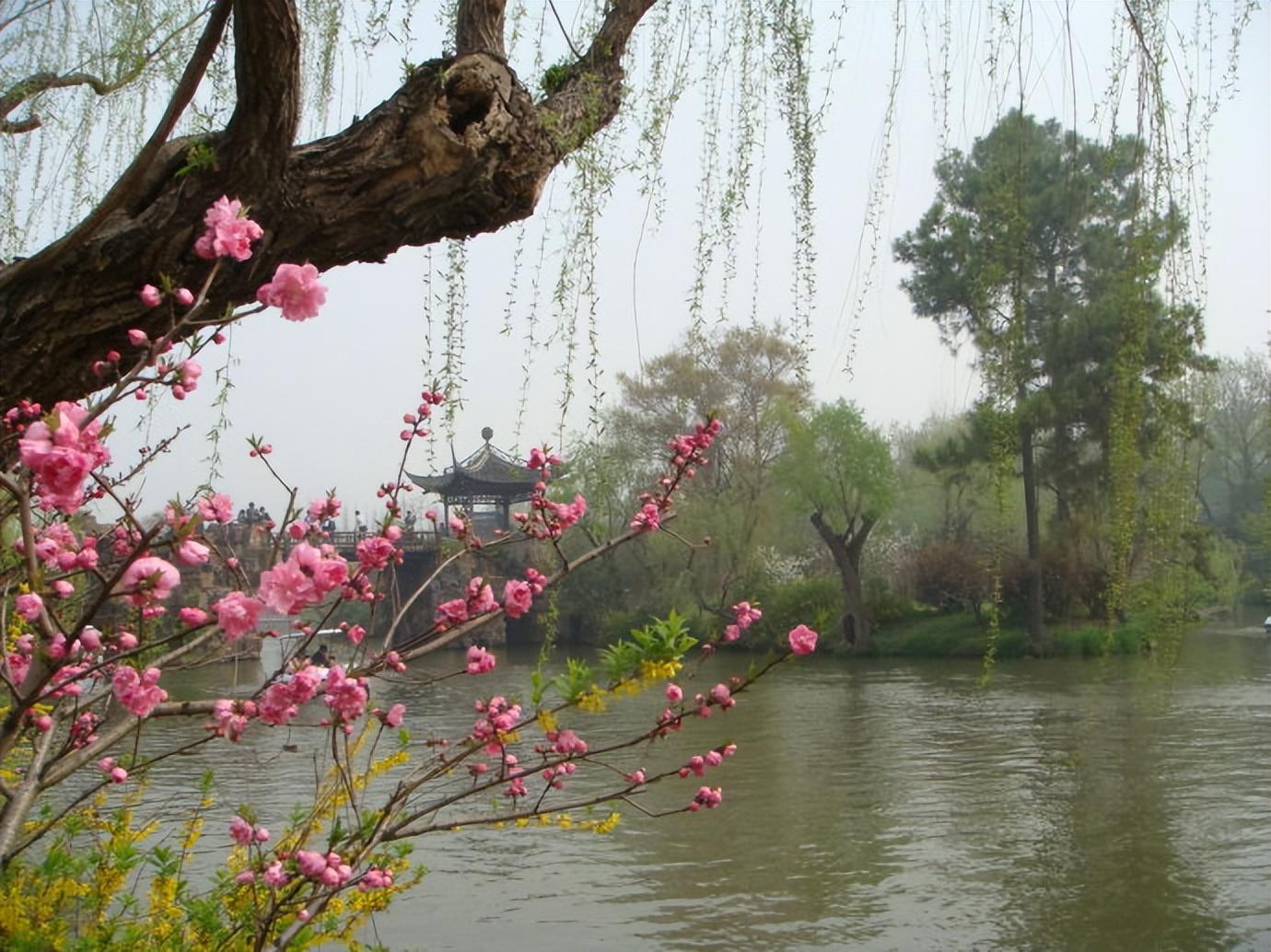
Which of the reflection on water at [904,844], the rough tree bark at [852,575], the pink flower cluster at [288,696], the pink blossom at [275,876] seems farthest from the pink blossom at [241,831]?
the rough tree bark at [852,575]

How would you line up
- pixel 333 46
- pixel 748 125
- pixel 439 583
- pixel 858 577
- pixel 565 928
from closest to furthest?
pixel 748 125 → pixel 333 46 → pixel 565 928 → pixel 858 577 → pixel 439 583

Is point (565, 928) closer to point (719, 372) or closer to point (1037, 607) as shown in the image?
point (1037, 607)

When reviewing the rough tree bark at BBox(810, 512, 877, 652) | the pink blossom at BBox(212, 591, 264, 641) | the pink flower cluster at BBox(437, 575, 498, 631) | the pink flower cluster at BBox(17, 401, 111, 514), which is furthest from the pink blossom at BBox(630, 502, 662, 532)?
the rough tree bark at BBox(810, 512, 877, 652)

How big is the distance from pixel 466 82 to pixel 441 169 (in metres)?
0.11

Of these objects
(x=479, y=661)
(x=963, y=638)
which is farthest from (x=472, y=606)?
(x=963, y=638)

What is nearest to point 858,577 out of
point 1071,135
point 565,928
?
point 565,928

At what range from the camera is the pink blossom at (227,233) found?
1.32 meters

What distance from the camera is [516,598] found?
1960 mm

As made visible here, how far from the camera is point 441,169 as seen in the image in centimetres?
154

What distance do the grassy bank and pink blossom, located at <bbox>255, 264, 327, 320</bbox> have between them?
14.4m

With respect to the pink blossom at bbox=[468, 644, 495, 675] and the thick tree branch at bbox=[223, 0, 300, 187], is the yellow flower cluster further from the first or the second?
the thick tree branch at bbox=[223, 0, 300, 187]

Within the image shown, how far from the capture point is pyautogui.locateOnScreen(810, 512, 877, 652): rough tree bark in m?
18.5

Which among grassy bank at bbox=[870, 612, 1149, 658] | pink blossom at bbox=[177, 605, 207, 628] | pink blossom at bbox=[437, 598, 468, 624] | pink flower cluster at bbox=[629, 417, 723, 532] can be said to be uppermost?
pink flower cluster at bbox=[629, 417, 723, 532]

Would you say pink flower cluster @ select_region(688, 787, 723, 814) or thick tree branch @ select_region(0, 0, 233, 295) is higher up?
thick tree branch @ select_region(0, 0, 233, 295)
